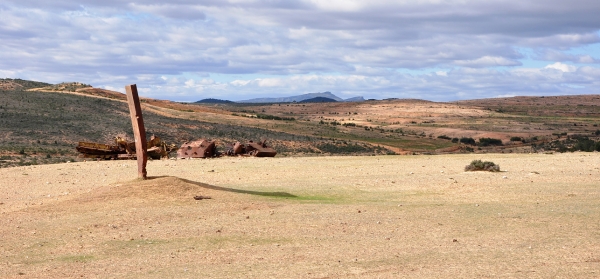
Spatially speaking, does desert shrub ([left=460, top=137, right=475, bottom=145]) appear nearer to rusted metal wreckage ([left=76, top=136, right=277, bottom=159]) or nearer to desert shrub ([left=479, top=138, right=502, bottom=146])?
desert shrub ([left=479, top=138, right=502, bottom=146])

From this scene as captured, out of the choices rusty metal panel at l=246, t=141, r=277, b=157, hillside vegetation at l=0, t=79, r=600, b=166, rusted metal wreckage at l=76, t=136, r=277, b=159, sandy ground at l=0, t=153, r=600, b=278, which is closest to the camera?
sandy ground at l=0, t=153, r=600, b=278

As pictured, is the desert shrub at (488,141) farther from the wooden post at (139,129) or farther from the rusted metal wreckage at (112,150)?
the wooden post at (139,129)

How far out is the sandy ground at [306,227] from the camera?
9.52 metres

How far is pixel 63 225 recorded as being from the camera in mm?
12227

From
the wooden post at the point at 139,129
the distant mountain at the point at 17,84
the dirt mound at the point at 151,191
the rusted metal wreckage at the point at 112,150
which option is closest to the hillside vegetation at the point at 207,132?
the distant mountain at the point at 17,84

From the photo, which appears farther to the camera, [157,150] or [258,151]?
[258,151]

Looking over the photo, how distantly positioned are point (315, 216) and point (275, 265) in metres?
3.58

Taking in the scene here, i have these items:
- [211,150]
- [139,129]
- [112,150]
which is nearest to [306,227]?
[139,129]

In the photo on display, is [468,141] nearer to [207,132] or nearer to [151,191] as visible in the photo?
[207,132]

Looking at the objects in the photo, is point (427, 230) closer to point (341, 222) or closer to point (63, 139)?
point (341, 222)

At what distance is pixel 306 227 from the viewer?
12250mm

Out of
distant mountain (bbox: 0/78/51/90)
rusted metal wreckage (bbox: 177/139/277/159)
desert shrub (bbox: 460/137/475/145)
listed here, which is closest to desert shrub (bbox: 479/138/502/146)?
desert shrub (bbox: 460/137/475/145)

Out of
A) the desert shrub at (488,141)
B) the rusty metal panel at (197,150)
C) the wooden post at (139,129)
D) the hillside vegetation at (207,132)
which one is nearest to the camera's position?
the wooden post at (139,129)

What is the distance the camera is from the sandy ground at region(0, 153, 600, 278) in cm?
952
